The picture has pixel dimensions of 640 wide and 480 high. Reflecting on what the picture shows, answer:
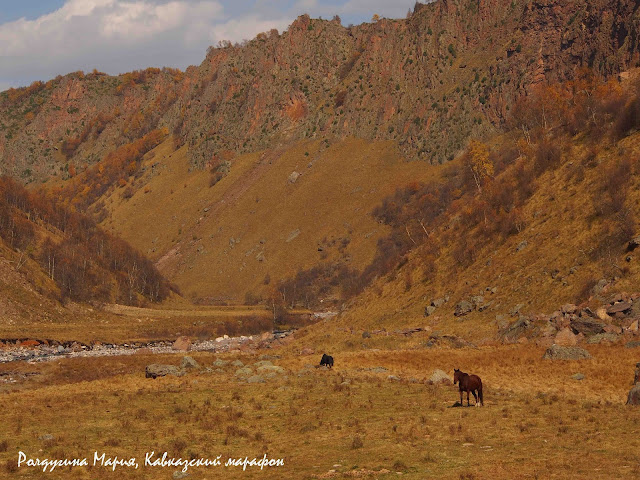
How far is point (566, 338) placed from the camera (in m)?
46.3

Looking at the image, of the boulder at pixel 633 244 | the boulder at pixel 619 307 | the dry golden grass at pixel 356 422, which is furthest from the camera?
the boulder at pixel 633 244

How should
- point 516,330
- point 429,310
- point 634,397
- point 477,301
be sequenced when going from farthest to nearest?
point 429,310 < point 477,301 < point 516,330 < point 634,397

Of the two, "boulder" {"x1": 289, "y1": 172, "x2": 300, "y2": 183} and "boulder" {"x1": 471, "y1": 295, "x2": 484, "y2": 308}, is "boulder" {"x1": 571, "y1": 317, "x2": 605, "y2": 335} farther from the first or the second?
"boulder" {"x1": 289, "y1": 172, "x2": 300, "y2": 183}

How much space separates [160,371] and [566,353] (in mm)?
26962

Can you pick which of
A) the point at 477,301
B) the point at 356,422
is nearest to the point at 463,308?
the point at 477,301

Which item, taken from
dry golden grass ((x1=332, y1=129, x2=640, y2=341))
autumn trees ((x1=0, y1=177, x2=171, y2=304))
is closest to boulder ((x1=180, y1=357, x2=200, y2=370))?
dry golden grass ((x1=332, y1=129, x2=640, y2=341))

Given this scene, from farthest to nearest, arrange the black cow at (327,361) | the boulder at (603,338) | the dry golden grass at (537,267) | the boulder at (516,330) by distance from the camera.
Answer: the dry golden grass at (537,267) < the boulder at (516,330) < the black cow at (327,361) < the boulder at (603,338)

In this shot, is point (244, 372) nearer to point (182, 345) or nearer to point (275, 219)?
point (182, 345)

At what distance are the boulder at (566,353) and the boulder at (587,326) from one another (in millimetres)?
5308

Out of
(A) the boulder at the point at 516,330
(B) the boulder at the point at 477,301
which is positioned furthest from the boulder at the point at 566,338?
(B) the boulder at the point at 477,301

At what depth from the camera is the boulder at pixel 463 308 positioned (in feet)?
210

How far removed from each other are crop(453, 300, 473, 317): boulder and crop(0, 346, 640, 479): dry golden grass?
809 inches

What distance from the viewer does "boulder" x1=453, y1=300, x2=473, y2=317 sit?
64.0m

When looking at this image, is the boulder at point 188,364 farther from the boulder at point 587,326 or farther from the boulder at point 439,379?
the boulder at point 587,326
